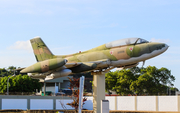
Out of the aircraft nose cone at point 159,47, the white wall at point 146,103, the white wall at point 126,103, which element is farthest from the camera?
the white wall at point 126,103

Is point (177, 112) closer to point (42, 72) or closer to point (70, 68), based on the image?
point (70, 68)

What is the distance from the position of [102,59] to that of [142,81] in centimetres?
3352

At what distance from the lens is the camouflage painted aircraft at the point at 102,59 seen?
2481 centimetres

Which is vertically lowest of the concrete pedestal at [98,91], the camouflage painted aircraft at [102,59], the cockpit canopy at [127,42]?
the concrete pedestal at [98,91]

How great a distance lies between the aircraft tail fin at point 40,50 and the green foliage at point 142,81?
31.7 m

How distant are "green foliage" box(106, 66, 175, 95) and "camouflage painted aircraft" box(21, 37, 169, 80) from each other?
32.2 m

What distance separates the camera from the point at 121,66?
90.0 ft

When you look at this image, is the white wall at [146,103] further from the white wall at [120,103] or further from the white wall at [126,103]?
the white wall at [126,103]

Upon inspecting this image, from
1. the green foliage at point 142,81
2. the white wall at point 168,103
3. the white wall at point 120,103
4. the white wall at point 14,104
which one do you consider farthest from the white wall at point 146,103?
the white wall at point 14,104

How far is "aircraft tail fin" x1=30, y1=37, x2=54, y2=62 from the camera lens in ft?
101

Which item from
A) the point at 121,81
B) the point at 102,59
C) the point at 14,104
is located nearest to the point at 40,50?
the point at 102,59

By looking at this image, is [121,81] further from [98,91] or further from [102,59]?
[102,59]

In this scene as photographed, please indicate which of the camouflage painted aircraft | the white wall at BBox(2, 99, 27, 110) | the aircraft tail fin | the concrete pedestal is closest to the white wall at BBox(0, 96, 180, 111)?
the white wall at BBox(2, 99, 27, 110)

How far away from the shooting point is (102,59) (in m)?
26.5
